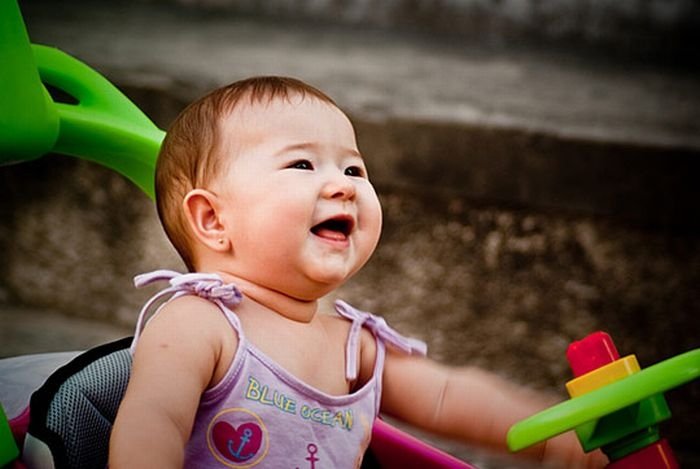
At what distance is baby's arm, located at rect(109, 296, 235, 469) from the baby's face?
58 mm

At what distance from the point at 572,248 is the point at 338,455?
3.06 ft

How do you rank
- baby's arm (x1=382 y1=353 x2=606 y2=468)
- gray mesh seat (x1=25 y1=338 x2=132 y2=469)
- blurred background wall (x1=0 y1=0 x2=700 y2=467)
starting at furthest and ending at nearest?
blurred background wall (x1=0 y1=0 x2=700 y2=467) < baby's arm (x1=382 y1=353 x2=606 y2=468) < gray mesh seat (x1=25 y1=338 x2=132 y2=469)

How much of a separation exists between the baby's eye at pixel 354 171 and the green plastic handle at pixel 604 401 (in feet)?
0.80

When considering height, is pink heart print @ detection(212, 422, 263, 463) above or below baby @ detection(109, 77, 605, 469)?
below

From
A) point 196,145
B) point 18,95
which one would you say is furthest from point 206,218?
point 18,95

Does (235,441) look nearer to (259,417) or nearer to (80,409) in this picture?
(259,417)

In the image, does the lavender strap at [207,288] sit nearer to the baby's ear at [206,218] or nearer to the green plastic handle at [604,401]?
the baby's ear at [206,218]

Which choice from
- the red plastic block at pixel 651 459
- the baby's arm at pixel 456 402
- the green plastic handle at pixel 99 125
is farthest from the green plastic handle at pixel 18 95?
the red plastic block at pixel 651 459

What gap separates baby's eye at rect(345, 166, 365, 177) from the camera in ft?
2.43

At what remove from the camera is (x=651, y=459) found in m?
0.65

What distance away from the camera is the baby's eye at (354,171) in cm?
74

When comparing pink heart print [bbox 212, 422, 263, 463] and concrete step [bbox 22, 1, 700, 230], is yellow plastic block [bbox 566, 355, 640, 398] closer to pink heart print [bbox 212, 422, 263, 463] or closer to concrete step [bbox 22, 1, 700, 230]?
pink heart print [bbox 212, 422, 263, 463]

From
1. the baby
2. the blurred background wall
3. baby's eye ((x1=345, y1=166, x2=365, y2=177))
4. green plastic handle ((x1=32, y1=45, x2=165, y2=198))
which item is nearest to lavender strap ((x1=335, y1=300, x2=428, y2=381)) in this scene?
the baby

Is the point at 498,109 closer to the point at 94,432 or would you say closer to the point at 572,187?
the point at 572,187
